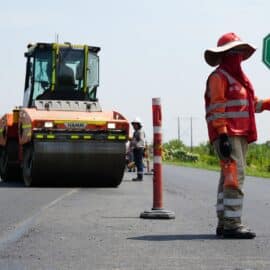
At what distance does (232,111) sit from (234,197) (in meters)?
0.85

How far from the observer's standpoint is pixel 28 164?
61.6ft

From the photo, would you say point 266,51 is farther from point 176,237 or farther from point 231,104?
point 176,237

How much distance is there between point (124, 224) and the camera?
977 centimetres

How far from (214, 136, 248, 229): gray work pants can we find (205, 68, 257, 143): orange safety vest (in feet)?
0.29

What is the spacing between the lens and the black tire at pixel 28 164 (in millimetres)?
18266

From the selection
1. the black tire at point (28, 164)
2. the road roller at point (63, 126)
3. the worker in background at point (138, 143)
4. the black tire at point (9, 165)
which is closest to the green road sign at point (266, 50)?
the road roller at point (63, 126)

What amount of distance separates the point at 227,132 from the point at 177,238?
1151mm

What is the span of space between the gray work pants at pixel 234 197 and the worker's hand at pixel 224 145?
0.25ft

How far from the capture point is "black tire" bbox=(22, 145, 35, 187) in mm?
18266

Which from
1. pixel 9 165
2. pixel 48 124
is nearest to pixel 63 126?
pixel 48 124

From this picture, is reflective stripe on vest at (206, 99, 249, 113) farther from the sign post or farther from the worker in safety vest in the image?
the sign post

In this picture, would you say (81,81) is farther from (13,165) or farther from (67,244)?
(67,244)

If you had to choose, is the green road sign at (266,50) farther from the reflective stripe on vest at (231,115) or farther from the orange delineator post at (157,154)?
the reflective stripe on vest at (231,115)

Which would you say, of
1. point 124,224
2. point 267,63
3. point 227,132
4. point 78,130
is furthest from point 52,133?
point 227,132
